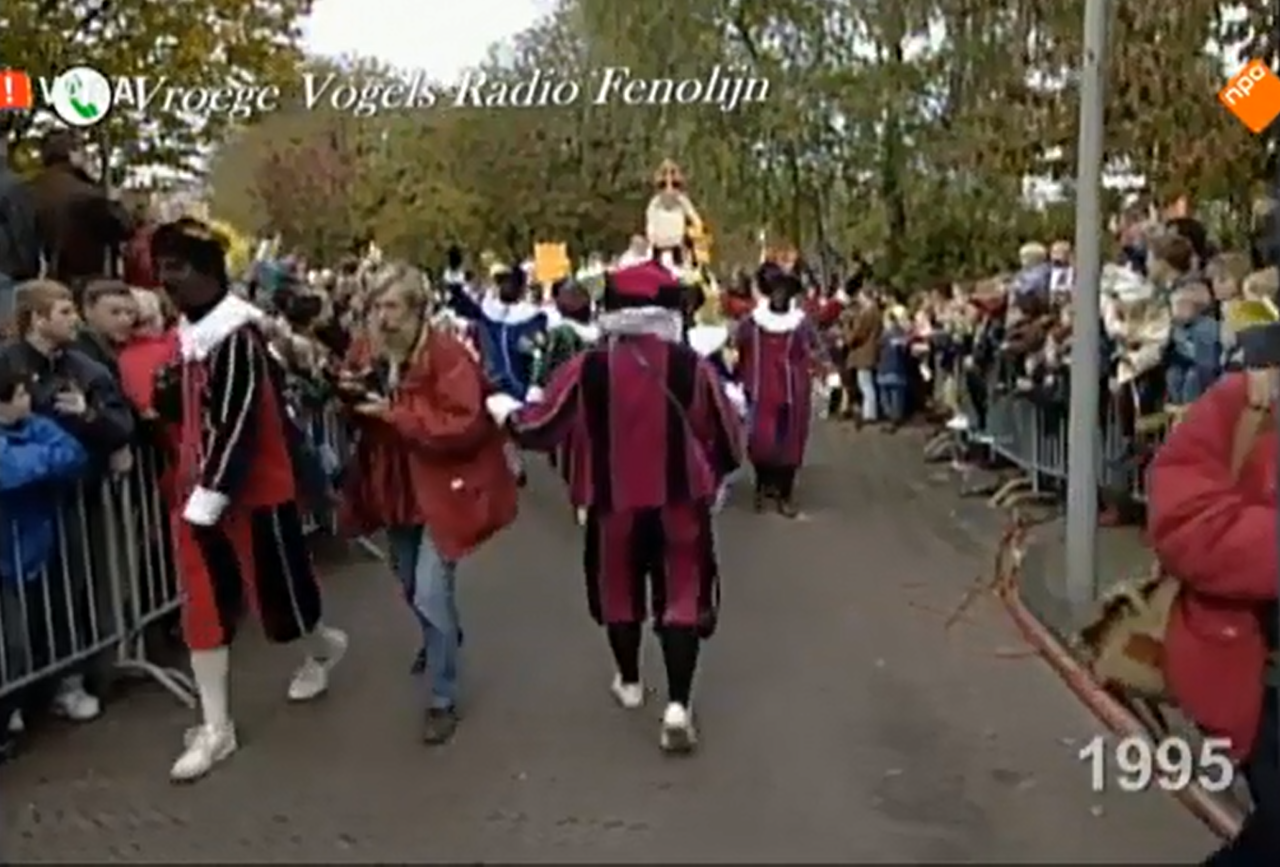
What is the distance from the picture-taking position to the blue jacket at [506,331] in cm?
1706

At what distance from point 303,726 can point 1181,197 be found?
9318mm

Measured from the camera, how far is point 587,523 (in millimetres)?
7715

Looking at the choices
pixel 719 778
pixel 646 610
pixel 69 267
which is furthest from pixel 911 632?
pixel 69 267

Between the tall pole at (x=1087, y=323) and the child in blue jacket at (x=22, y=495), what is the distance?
449 centimetres

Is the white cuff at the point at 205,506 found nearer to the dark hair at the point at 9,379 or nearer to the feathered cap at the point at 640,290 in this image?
the dark hair at the point at 9,379

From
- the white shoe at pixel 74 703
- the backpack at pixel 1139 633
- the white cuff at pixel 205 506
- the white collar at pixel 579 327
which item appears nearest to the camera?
the backpack at pixel 1139 633

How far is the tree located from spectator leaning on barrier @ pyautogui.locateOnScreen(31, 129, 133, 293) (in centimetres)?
858

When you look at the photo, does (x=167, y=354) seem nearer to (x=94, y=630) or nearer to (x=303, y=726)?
(x=94, y=630)

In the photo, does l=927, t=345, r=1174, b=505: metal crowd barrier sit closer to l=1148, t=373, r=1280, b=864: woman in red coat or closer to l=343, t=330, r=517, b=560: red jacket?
l=343, t=330, r=517, b=560: red jacket

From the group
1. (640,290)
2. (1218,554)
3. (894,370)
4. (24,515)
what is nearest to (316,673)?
(24,515)

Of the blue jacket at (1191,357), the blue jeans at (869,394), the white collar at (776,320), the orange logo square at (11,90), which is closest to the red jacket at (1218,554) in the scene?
the blue jacket at (1191,357)

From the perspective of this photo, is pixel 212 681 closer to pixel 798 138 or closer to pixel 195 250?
pixel 195 250

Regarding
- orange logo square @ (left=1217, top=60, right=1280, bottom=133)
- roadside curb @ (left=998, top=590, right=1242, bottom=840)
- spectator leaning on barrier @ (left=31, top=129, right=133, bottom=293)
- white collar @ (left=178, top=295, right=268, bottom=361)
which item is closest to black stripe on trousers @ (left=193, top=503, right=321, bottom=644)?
white collar @ (left=178, top=295, right=268, bottom=361)

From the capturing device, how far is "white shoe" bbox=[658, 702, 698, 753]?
7.18 m
